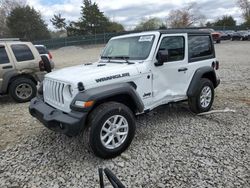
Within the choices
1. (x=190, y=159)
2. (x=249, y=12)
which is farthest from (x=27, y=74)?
(x=249, y=12)

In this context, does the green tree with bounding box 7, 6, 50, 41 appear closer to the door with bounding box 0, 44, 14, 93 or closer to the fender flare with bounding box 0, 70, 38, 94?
the door with bounding box 0, 44, 14, 93

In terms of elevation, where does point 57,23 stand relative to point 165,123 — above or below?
above

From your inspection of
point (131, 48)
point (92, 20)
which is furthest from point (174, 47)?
point (92, 20)

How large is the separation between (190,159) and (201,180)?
1.58 feet

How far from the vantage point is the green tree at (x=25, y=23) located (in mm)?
47781

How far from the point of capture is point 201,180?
9.93 ft

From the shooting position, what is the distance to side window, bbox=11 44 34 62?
6.73 m

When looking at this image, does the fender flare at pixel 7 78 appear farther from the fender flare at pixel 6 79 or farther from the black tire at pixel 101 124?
the black tire at pixel 101 124

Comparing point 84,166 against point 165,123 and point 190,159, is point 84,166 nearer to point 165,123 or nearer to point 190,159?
point 190,159

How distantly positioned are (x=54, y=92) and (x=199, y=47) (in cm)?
316

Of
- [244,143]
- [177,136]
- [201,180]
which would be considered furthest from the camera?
[177,136]

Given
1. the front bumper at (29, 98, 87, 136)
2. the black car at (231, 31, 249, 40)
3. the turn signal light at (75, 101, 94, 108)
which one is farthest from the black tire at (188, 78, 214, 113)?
the black car at (231, 31, 249, 40)

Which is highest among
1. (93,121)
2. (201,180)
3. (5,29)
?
(5,29)

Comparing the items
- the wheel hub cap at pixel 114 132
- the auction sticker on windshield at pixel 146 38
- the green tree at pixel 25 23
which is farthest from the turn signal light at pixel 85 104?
the green tree at pixel 25 23
